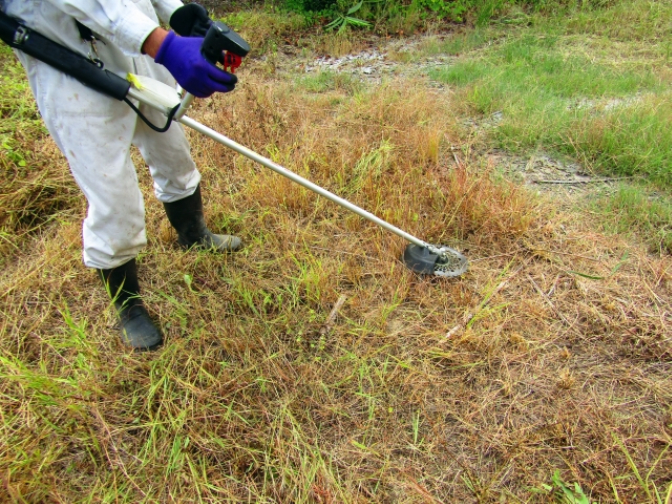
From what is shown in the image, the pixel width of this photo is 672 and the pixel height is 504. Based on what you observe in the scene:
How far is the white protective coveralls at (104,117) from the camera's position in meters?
1.37

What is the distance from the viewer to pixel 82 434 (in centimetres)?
165

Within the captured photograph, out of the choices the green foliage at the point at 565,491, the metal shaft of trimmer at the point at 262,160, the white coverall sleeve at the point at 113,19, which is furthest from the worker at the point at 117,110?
the green foliage at the point at 565,491

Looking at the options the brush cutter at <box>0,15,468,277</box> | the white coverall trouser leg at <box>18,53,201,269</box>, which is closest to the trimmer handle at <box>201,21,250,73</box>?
the brush cutter at <box>0,15,468,277</box>

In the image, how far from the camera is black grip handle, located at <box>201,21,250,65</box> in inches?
52.9

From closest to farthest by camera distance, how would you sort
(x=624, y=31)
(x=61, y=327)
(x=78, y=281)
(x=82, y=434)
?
(x=82, y=434) < (x=61, y=327) < (x=78, y=281) < (x=624, y=31)

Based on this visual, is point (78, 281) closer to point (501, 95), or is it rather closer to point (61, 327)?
point (61, 327)

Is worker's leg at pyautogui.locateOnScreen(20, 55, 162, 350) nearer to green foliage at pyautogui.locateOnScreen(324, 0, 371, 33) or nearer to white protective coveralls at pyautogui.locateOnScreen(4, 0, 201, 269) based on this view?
white protective coveralls at pyautogui.locateOnScreen(4, 0, 201, 269)

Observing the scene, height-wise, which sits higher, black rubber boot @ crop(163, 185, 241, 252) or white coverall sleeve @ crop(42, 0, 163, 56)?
white coverall sleeve @ crop(42, 0, 163, 56)

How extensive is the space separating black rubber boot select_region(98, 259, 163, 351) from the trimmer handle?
1088mm

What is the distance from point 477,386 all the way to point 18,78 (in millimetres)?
4797

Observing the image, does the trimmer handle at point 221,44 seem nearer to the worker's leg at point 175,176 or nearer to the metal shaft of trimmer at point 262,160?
the metal shaft of trimmer at point 262,160

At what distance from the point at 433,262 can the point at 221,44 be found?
1.42 metres

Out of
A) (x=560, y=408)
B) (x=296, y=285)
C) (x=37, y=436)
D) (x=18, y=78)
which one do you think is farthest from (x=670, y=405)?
(x=18, y=78)

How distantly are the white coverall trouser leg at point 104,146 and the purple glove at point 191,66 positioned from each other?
0.30 m
